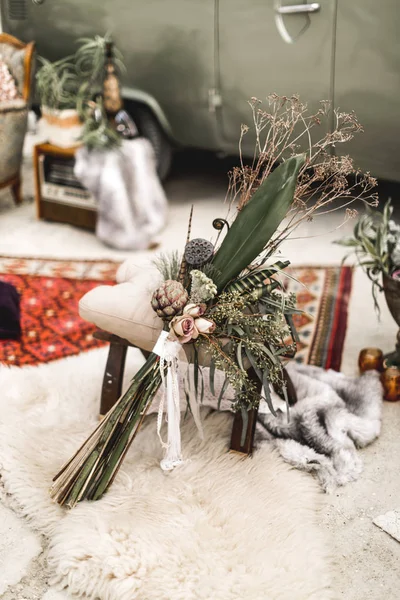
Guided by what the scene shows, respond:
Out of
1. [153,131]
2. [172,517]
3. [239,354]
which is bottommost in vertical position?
[172,517]

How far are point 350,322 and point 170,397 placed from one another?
1177mm

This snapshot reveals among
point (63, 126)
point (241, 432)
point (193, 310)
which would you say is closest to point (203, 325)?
point (193, 310)

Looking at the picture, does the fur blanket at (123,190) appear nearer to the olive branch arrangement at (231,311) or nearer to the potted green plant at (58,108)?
the potted green plant at (58,108)

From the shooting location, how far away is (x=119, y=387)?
2025 mm

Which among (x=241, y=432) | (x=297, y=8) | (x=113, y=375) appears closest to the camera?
(x=241, y=432)

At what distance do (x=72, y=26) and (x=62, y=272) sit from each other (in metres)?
1.54

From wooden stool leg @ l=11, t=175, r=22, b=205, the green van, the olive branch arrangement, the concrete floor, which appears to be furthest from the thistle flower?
wooden stool leg @ l=11, t=175, r=22, b=205

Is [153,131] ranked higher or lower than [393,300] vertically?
higher

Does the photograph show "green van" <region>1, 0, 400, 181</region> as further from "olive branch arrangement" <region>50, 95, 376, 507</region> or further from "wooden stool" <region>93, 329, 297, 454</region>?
"wooden stool" <region>93, 329, 297, 454</region>

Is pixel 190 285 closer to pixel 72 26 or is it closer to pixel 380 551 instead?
pixel 380 551

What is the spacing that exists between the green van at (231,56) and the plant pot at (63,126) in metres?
0.40

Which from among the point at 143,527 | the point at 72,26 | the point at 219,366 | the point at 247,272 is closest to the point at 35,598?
the point at 143,527

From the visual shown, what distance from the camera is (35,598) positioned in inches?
60.4

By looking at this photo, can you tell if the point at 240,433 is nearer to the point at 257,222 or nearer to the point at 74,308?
the point at 257,222
